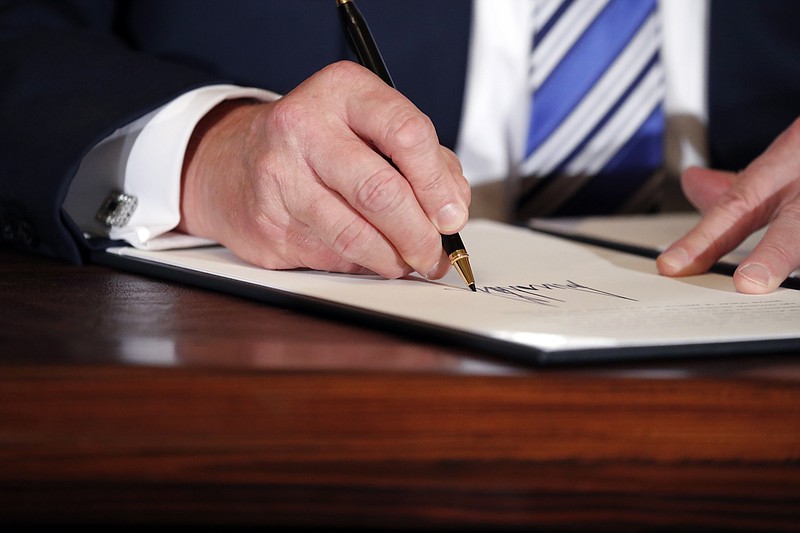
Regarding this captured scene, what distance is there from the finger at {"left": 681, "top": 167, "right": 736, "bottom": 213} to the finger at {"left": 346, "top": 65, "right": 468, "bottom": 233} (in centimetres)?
35

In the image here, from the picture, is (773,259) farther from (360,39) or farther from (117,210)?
(117,210)

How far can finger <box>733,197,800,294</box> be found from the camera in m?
0.55

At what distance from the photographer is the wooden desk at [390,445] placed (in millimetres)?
350

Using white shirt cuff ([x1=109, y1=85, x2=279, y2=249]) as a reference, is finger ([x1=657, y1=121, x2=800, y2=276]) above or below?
above

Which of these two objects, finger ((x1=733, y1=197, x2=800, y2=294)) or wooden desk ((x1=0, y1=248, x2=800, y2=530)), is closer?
wooden desk ((x1=0, y1=248, x2=800, y2=530))

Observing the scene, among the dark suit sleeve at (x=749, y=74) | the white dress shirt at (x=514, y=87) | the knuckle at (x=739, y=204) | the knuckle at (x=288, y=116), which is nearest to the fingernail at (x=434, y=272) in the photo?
the knuckle at (x=288, y=116)

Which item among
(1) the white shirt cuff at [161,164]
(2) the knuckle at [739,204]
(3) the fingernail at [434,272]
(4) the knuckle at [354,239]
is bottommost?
(1) the white shirt cuff at [161,164]

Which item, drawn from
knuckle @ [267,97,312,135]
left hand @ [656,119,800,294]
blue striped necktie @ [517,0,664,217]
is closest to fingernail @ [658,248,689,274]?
left hand @ [656,119,800,294]

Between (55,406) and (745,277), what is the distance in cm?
41

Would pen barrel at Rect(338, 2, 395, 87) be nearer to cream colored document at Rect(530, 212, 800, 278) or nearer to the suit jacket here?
the suit jacket

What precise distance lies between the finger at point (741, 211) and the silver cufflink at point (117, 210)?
1.32 feet

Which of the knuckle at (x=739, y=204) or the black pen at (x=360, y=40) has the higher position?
the knuckle at (x=739, y=204)
